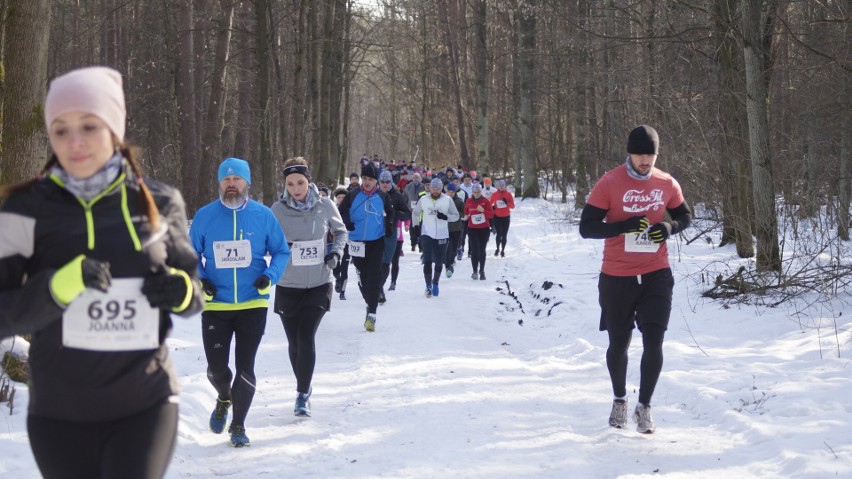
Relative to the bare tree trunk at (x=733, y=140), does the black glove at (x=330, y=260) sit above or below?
below

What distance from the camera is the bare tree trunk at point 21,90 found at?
7.02m

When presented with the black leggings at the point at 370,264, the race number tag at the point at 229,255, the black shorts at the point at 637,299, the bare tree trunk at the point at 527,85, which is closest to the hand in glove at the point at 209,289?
the race number tag at the point at 229,255

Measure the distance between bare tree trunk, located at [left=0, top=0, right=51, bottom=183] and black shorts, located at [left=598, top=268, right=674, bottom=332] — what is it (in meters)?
4.80

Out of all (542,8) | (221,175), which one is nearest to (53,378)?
(221,175)

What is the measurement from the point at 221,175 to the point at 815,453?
14.6 feet

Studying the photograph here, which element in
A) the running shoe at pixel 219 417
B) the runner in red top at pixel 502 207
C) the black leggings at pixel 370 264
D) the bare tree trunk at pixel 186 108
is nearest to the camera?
the running shoe at pixel 219 417

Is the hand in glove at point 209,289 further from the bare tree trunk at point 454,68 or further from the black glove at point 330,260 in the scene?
the bare tree trunk at point 454,68

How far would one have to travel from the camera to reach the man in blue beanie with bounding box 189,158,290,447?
19.5ft

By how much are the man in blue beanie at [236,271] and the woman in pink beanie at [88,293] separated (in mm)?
3052

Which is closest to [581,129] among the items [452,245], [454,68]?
[454,68]

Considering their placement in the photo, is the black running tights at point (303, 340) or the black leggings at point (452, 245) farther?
the black leggings at point (452, 245)

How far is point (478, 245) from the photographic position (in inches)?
655

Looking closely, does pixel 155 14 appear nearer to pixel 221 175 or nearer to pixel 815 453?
pixel 221 175

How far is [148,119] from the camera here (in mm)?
30281
